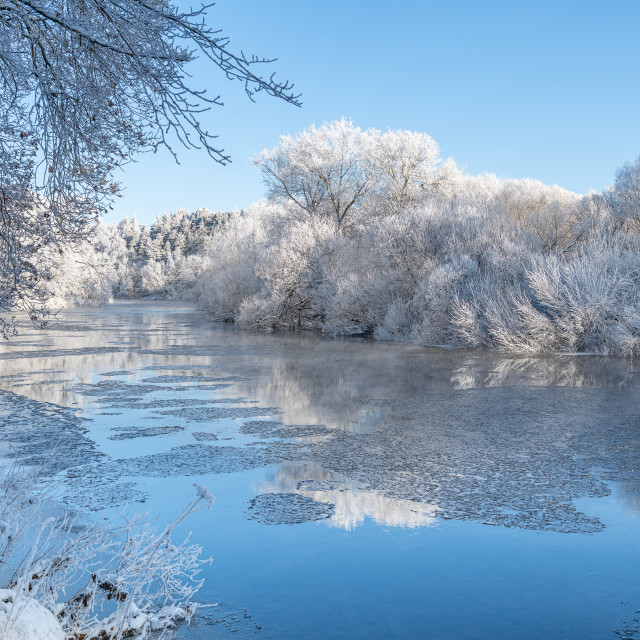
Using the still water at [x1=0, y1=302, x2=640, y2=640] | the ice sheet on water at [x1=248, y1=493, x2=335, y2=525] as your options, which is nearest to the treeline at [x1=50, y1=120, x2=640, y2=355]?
the still water at [x1=0, y1=302, x2=640, y2=640]

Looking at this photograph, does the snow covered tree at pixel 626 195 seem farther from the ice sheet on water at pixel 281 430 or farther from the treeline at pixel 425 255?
the ice sheet on water at pixel 281 430

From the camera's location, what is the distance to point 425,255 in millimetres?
30031

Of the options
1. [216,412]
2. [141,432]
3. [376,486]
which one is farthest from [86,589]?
[216,412]

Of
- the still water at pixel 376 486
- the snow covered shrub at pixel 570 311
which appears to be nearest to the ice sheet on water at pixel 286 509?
the still water at pixel 376 486

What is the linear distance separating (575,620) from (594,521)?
188 centimetres

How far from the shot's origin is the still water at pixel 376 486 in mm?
4945

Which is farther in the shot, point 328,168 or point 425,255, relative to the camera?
point 328,168

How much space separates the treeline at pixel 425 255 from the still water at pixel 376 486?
6.89m

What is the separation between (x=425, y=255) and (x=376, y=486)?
23360mm

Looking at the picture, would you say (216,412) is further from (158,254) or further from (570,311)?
(158,254)

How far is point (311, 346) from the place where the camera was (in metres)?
25.6

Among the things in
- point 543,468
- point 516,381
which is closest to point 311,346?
point 516,381

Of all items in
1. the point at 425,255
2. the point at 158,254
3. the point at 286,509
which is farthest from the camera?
the point at 158,254

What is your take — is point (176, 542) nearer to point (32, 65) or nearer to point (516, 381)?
point (32, 65)
